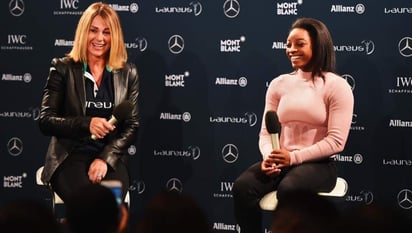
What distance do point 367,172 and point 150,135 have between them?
1.68 metres

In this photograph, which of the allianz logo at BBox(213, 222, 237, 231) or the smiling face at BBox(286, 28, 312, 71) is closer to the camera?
the smiling face at BBox(286, 28, 312, 71)

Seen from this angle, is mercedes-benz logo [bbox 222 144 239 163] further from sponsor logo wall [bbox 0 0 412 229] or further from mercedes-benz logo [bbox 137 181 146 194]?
mercedes-benz logo [bbox 137 181 146 194]

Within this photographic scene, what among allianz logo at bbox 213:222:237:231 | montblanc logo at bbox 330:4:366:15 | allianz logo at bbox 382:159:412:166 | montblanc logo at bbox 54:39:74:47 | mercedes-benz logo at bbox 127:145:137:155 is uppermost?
montblanc logo at bbox 330:4:366:15

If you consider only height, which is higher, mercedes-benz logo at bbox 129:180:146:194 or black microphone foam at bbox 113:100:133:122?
black microphone foam at bbox 113:100:133:122

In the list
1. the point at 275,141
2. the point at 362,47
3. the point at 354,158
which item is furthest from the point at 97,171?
the point at 362,47

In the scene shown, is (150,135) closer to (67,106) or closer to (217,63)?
(217,63)

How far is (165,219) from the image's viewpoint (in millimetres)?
1920

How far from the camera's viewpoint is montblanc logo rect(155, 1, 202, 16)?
5602 millimetres

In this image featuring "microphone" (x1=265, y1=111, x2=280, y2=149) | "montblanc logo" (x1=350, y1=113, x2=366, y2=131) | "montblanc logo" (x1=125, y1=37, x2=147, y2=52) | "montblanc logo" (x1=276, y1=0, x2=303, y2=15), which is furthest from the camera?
"montblanc logo" (x1=125, y1=37, x2=147, y2=52)

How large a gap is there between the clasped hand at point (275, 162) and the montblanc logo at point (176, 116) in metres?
1.37

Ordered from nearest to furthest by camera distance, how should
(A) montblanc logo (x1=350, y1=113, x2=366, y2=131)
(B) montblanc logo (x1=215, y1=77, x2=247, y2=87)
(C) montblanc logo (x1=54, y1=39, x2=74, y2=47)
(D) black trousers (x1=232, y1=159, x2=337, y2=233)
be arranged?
(D) black trousers (x1=232, y1=159, x2=337, y2=233) < (A) montblanc logo (x1=350, y1=113, x2=366, y2=131) < (B) montblanc logo (x1=215, y1=77, x2=247, y2=87) < (C) montblanc logo (x1=54, y1=39, x2=74, y2=47)

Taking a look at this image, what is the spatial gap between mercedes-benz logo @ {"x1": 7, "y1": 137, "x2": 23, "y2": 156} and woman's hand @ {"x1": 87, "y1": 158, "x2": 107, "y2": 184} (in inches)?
Answer: 64.7

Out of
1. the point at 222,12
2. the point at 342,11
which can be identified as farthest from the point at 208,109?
the point at 342,11

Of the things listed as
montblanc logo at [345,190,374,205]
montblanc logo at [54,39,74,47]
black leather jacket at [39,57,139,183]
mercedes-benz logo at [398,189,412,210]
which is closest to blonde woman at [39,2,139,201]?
black leather jacket at [39,57,139,183]
